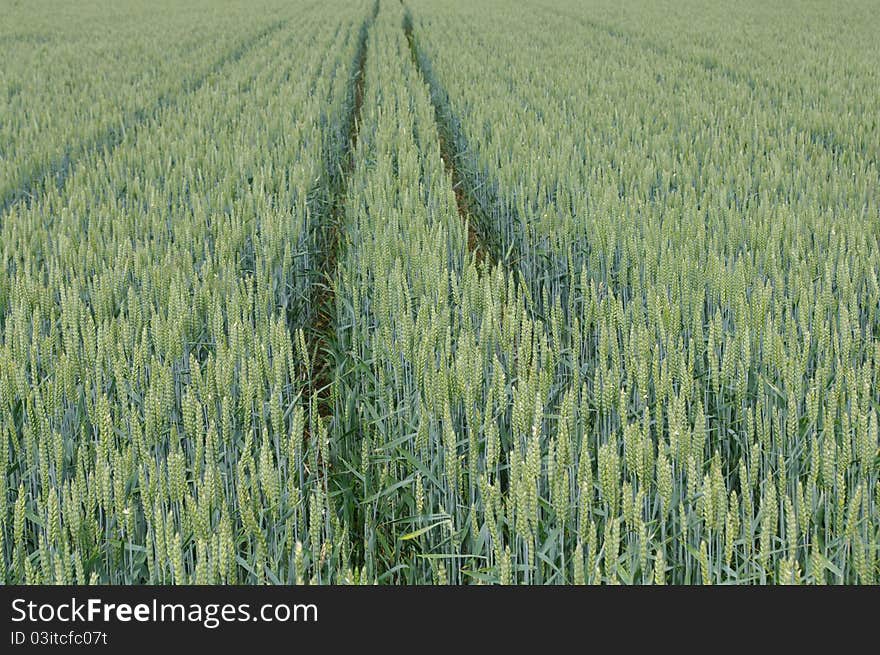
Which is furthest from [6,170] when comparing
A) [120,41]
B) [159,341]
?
[120,41]

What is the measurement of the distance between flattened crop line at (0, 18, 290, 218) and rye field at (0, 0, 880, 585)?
0.04 metres

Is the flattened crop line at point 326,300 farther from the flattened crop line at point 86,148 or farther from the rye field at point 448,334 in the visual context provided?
the flattened crop line at point 86,148

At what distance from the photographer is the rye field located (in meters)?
1.56

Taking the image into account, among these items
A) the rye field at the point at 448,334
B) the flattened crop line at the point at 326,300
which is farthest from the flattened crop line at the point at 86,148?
the flattened crop line at the point at 326,300

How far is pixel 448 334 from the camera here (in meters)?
2.08

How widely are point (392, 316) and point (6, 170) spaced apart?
331cm

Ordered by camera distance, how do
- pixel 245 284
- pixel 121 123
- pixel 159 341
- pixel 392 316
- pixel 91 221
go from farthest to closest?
pixel 121 123 < pixel 91 221 < pixel 245 284 < pixel 392 316 < pixel 159 341

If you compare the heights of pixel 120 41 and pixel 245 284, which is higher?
pixel 120 41

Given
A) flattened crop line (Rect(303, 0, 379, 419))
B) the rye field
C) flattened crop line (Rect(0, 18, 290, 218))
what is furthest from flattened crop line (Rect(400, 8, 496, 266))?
flattened crop line (Rect(0, 18, 290, 218))

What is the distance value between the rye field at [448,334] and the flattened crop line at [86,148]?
1.4 inches

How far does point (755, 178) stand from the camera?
4.37 m

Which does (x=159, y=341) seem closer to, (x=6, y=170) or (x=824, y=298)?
(x=824, y=298)

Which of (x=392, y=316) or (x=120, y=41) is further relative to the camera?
(x=120, y=41)

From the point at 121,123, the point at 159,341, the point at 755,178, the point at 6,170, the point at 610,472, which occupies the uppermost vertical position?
the point at 121,123
